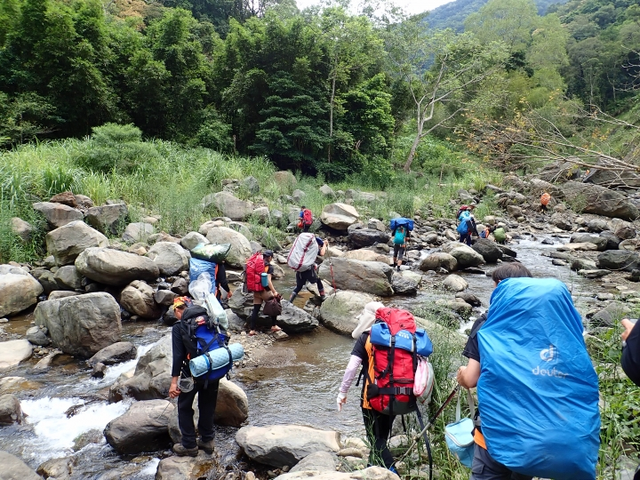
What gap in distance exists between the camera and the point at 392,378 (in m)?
2.67

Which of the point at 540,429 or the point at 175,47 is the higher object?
the point at 175,47

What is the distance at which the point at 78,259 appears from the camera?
7.11 metres

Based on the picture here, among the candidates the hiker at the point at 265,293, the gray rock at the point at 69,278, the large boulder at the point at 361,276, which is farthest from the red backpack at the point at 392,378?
the gray rock at the point at 69,278

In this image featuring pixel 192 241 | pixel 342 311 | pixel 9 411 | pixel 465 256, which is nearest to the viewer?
pixel 9 411

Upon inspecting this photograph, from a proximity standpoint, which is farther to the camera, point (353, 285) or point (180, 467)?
point (353, 285)

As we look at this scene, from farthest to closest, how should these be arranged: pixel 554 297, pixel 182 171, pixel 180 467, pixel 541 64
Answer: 1. pixel 541 64
2. pixel 182 171
3. pixel 180 467
4. pixel 554 297

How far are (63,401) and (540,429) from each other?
15.5 feet

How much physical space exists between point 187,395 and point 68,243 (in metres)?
5.65

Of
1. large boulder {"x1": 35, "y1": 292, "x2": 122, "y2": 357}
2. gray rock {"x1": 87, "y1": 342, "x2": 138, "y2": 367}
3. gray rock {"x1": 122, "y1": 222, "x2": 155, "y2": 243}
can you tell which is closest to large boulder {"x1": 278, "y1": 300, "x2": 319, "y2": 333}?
gray rock {"x1": 87, "y1": 342, "x2": 138, "y2": 367}

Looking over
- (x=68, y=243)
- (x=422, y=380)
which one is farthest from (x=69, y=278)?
(x=422, y=380)

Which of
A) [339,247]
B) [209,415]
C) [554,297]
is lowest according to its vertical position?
[339,247]

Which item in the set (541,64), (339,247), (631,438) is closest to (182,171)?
(339,247)

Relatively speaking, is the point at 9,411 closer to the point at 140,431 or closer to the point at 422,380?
the point at 140,431

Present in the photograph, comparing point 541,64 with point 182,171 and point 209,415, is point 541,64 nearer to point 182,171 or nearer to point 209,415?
point 182,171
